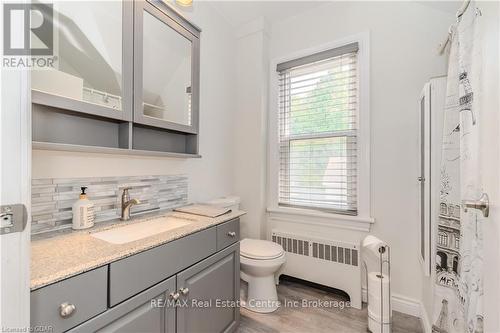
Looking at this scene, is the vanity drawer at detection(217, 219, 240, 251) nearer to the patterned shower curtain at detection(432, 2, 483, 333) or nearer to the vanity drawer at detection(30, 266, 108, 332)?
the vanity drawer at detection(30, 266, 108, 332)

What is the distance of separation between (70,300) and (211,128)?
1719 mm

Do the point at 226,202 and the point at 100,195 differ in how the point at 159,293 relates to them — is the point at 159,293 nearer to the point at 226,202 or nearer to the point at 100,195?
the point at 100,195

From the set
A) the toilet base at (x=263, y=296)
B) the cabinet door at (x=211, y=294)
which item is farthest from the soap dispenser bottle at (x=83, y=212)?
the toilet base at (x=263, y=296)

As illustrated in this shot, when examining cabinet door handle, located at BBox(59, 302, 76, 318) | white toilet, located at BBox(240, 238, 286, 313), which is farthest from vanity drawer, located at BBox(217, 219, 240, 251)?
cabinet door handle, located at BBox(59, 302, 76, 318)

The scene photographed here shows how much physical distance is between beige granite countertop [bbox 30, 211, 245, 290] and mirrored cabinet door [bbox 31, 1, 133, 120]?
62cm

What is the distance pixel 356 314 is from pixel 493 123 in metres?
1.71

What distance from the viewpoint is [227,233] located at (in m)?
1.51

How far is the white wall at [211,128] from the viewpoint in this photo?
5.49 feet

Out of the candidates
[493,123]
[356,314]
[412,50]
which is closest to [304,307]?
[356,314]

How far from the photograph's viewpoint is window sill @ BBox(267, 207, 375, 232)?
198cm

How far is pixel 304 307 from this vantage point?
6.28 feet

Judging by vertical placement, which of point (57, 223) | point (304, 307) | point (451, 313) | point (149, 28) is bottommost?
point (304, 307)

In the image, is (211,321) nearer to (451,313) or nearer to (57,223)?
(57,223)

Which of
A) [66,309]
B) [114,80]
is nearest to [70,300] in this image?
[66,309]
